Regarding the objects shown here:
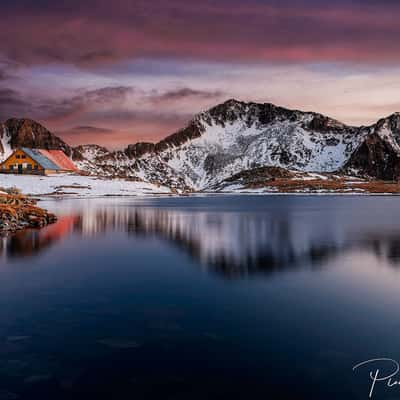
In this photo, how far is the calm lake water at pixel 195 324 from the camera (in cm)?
959

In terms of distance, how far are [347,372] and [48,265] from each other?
18.1 metres

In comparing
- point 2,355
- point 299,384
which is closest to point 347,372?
point 299,384

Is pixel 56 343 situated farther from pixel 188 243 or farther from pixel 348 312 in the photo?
pixel 188 243

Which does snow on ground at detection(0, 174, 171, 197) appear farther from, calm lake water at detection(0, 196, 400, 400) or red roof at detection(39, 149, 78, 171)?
calm lake water at detection(0, 196, 400, 400)

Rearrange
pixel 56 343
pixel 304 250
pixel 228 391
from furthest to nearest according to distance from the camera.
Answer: pixel 304 250, pixel 56 343, pixel 228 391

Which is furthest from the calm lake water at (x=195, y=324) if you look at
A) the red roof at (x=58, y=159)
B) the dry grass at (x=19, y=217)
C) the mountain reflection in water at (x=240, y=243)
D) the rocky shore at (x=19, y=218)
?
the red roof at (x=58, y=159)

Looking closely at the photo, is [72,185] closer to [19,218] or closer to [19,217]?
[19,217]

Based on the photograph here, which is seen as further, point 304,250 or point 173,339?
point 304,250

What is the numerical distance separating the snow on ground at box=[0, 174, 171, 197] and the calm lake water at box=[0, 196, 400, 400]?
94027 millimetres

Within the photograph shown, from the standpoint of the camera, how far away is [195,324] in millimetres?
13648

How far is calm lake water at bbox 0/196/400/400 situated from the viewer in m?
9.59

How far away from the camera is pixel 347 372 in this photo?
10.1m

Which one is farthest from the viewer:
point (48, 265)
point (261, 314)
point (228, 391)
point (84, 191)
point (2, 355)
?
point (84, 191)

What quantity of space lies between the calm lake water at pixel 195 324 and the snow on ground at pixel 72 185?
308ft
